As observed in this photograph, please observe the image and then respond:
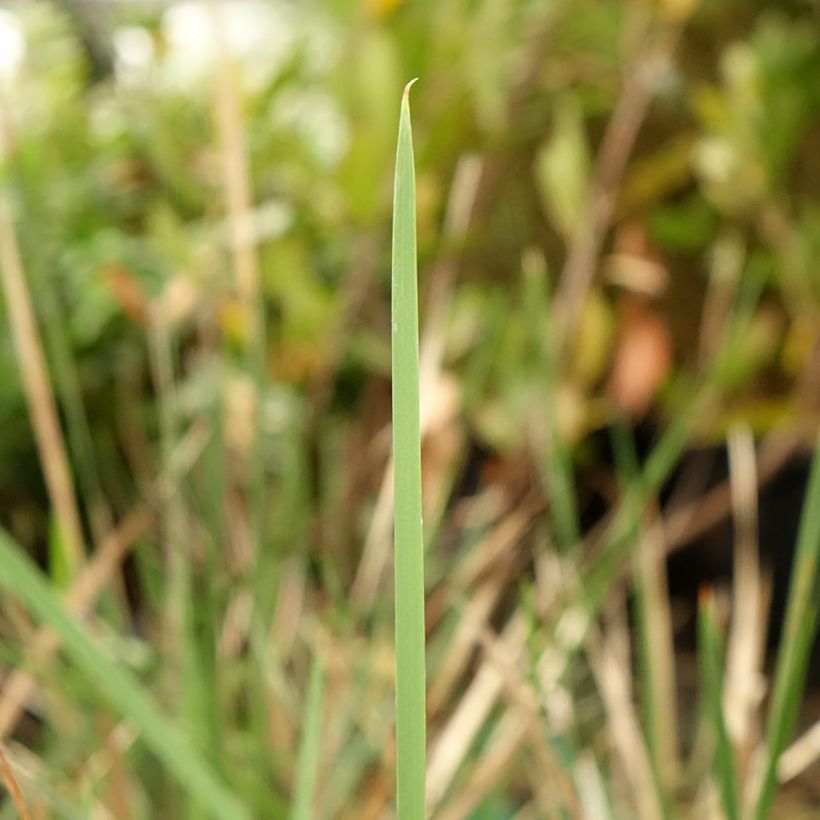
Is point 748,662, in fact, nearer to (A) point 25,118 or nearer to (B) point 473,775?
(B) point 473,775

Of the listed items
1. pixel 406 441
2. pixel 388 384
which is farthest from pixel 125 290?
pixel 406 441

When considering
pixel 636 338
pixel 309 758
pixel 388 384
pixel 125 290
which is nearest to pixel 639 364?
pixel 636 338

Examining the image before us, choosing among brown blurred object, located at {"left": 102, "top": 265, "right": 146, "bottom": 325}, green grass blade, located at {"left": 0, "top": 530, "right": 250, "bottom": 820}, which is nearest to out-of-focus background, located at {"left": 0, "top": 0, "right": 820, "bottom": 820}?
brown blurred object, located at {"left": 102, "top": 265, "right": 146, "bottom": 325}

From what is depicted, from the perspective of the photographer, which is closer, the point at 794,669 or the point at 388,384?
the point at 794,669

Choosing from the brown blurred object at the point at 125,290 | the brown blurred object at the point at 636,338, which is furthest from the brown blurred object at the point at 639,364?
the brown blurred object at the point at 125,290

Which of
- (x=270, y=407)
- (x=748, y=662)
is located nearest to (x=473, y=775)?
(x=748, y=662)

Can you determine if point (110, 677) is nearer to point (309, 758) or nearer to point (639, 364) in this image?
point (309, 758)

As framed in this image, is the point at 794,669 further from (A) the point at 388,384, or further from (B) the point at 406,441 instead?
(A) the point at 388,384

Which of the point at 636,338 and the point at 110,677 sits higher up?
the point at 110,677
